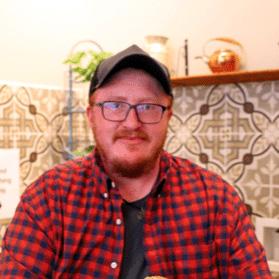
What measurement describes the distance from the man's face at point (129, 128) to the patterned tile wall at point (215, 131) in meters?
0.72

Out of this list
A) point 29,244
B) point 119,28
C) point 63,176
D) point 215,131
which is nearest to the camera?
point 29,244

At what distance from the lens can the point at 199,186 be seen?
3.77 ft

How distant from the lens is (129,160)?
108 centimetres

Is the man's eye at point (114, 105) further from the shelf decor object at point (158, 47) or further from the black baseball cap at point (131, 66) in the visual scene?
the shelf decor object at point (158, 47)

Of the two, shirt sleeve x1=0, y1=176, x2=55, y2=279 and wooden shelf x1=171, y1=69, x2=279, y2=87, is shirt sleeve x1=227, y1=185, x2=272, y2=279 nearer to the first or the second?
shirt sleeve x1=0, y1=176, x2=55, y2=279

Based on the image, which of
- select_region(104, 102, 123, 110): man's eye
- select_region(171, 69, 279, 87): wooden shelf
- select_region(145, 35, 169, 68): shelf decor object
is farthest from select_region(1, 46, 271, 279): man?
select_region(145, 35, 169, 68): shelf decor object

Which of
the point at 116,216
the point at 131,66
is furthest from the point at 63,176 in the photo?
the point at 131,66

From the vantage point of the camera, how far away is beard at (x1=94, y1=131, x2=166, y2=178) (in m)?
1.07

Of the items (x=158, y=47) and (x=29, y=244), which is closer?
(x=29, y=244)

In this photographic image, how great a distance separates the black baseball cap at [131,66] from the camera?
106cm

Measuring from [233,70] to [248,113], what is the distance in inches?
7.3

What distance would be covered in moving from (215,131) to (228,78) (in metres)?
0.25

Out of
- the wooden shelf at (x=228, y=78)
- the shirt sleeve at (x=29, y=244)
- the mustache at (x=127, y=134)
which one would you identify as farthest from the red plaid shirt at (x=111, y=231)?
the wooden shelf at (x=228, y=78)

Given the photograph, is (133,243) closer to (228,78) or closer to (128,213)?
(128,213)
